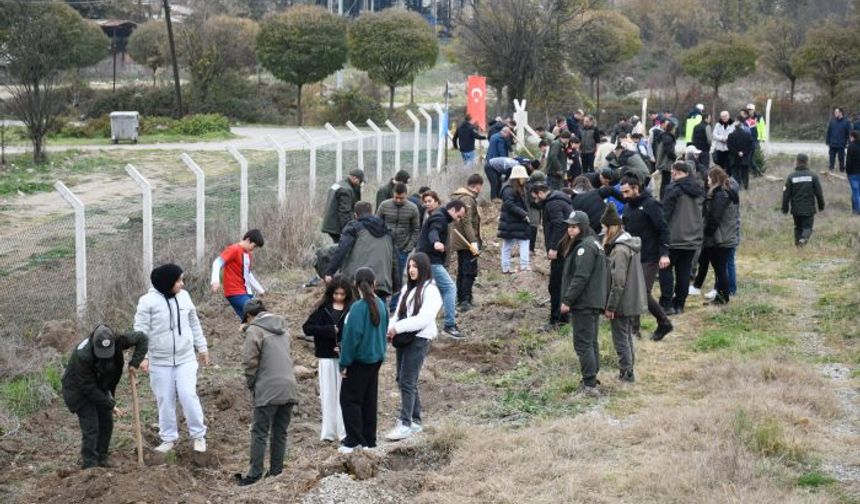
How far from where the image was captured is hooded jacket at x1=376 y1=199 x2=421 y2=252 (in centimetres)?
1389

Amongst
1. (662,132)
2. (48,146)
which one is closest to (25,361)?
(662,132)

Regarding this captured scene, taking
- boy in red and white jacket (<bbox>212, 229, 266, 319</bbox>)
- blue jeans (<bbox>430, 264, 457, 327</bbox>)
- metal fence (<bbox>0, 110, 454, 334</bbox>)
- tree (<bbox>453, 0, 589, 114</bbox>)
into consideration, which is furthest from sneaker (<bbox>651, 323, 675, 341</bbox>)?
tree (<bbox>453, 0, 589, 114</bbox>)

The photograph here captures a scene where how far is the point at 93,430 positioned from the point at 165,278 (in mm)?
1368

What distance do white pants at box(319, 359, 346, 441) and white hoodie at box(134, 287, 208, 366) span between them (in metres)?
1.16

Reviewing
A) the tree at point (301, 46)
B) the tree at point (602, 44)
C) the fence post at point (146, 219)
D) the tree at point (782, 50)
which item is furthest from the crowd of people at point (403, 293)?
the tree at point (301, 46)

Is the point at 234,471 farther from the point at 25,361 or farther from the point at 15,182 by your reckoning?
the point at 15,182

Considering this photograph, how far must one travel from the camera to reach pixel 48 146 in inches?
1395

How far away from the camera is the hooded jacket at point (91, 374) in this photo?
31.1 ft

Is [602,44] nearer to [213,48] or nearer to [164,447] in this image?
[213,48]

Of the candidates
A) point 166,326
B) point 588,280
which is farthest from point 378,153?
point 166,326

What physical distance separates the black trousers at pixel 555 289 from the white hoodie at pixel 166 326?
517cm

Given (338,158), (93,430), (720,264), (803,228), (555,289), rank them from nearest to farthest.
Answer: (93,430)
(555,289)
(720,264)
(803,228)
(338,158)

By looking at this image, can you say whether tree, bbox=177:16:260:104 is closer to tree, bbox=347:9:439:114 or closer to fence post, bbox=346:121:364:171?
tree, bbox=347:9:439:114

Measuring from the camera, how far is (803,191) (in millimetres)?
18938
